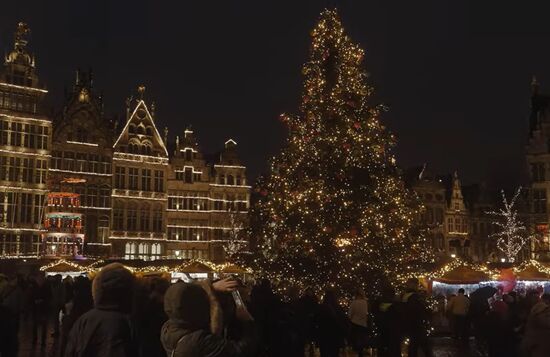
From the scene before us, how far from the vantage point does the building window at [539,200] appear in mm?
49688

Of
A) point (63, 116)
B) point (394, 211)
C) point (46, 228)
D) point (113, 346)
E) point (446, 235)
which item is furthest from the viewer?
point (446, 235)

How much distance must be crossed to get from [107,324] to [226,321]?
2.11ft

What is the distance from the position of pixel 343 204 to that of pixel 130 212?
3239 centimetres

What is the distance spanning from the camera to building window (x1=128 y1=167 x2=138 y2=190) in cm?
4869

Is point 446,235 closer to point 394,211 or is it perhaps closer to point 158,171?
point 158,171

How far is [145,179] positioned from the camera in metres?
49.3

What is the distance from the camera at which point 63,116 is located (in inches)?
1805

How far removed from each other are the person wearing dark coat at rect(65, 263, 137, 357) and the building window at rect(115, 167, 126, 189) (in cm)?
4524

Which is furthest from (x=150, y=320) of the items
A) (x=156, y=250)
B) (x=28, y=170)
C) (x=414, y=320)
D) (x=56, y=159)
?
(x=156, y=250)

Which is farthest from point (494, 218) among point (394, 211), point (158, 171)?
point (394, 211)

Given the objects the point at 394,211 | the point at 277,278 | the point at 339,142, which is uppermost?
the point at 339,142

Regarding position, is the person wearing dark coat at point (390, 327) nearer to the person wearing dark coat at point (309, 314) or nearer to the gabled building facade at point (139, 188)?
the person wearing dark coat at point (309, 314)

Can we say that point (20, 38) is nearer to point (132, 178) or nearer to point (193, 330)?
point (132, 178)

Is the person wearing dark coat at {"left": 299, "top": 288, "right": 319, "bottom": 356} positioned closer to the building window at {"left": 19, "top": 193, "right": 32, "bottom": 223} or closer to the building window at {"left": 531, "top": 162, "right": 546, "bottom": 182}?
the building window at {"left": 19, "top": 193, "right": 32, "bottom": 223}
